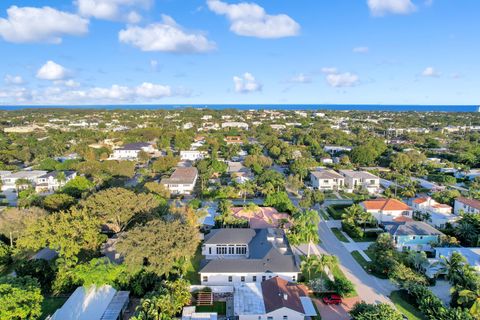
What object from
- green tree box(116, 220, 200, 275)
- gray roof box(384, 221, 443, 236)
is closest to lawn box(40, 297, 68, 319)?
green tree box(116, 220, 200, 275)

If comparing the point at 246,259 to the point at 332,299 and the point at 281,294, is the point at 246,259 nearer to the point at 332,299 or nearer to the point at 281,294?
the point at 281,294

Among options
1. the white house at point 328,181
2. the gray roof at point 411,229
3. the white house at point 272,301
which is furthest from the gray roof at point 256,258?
the white house at point 328,181

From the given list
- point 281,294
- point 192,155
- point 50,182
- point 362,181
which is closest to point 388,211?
point 362,181

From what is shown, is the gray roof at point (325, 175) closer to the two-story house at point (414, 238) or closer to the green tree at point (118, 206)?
the two-story house at point (414, 238)

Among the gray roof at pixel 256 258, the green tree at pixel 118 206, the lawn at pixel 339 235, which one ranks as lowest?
the lawn at pixel 339 235

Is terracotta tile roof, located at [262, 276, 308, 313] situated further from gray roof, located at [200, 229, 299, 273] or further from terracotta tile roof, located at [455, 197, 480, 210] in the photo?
terracotta tile roof, located at [455, 197, 480, 210]

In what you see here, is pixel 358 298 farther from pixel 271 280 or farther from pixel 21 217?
pixel 21 217

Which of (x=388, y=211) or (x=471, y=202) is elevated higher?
(x=471, y=202)
